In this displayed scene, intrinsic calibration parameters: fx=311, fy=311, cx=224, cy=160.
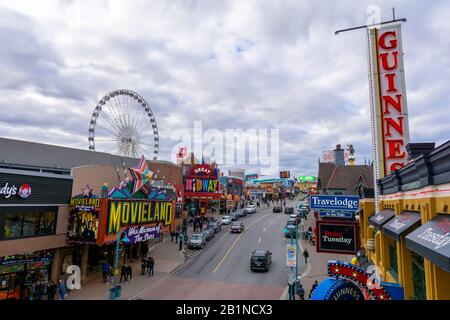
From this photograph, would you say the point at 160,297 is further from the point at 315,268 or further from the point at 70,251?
the point at 315,268

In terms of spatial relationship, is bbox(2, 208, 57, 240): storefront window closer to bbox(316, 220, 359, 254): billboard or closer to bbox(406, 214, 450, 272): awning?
bbox(316, 220, 359, 254): billboard

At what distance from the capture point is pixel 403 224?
10.1 m

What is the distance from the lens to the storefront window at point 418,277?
9398 millimetres

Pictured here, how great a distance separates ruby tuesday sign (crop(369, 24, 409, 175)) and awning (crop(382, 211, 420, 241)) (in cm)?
689

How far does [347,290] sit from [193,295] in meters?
15.6

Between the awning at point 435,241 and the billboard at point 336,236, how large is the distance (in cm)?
930

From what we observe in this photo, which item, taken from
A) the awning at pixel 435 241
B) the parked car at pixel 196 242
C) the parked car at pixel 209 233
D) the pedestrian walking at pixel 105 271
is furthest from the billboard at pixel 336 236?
the parked car at pixel 209 233

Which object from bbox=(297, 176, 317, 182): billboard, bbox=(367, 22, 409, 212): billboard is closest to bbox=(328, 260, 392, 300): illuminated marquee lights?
bbox=(367, 22, 409, 212): billboard

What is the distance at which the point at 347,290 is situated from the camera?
6.98 meters

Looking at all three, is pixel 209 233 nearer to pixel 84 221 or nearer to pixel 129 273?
pixel 129 273

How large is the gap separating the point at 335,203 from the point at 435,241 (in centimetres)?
1100

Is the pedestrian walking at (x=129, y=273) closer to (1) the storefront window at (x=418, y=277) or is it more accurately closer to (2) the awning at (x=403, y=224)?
(2) the awning at (x=403, y=224)

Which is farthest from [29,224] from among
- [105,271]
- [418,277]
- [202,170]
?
[202,170]

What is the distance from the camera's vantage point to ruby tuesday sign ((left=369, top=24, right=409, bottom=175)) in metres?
17.4
